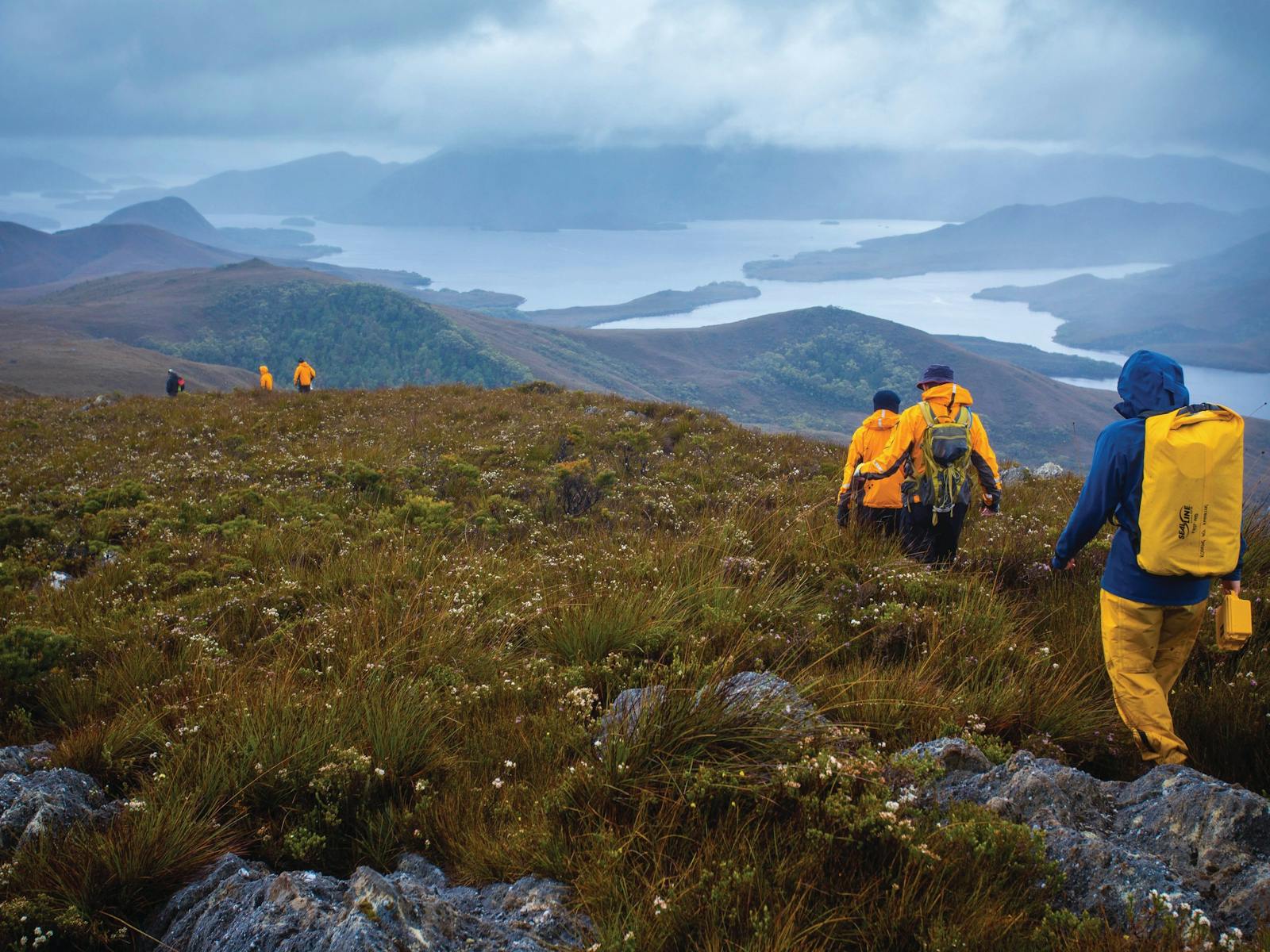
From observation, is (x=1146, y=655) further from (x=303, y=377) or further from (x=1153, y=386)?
(x=303, y=377)

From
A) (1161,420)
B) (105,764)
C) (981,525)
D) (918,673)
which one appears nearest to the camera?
(105,764)

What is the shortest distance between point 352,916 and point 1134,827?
3.22 metres

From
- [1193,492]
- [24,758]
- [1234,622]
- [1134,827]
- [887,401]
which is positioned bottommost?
[24,758]

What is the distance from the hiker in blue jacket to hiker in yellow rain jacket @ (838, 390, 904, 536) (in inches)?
120

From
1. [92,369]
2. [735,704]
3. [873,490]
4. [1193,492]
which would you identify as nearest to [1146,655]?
[1193,492]

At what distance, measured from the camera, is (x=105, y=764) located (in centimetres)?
357

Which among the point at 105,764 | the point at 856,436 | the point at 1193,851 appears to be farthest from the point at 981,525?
the point at 105,764

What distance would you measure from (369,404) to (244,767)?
764 inches

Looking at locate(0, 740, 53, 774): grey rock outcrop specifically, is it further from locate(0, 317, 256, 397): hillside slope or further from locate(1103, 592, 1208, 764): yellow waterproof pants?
locate(0, 317, 256, 397): hillside slope

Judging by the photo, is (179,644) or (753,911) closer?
(753,911)

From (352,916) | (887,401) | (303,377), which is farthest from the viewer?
(303,377)

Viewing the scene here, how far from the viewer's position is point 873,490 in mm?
7809

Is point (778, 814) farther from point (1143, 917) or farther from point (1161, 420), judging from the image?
point (1161, 420)

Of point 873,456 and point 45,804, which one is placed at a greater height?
point 873,456
